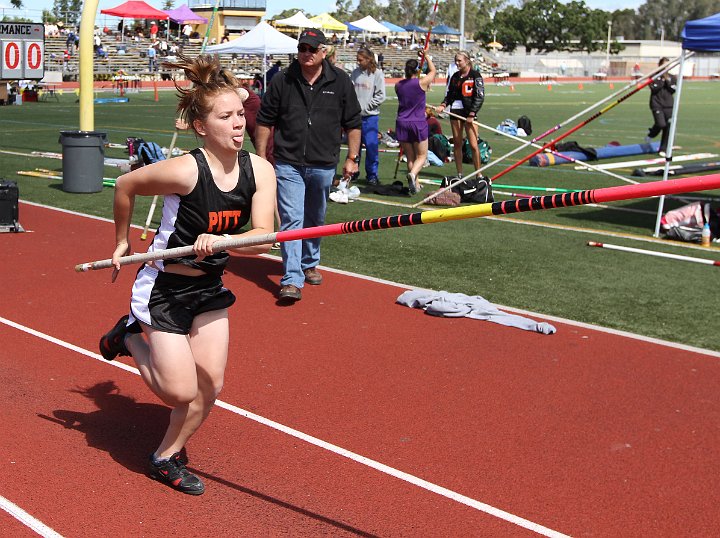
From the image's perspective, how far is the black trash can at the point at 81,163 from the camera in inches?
587

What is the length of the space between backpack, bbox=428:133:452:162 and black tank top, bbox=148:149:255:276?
51.1ft

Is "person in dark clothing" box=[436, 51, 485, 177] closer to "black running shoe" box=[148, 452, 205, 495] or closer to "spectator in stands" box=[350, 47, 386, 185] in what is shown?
"spectator in stands" box=[350, 47, 386, 185]

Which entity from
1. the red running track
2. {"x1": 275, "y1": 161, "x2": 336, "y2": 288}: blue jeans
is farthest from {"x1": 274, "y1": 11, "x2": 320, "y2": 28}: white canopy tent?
the red running track

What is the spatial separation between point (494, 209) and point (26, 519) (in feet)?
8.54

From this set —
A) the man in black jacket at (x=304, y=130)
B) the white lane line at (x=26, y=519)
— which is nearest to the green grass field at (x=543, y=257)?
the man in black jacket at (x=304, y=130)

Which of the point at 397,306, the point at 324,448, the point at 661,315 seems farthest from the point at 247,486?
the point at 661,315

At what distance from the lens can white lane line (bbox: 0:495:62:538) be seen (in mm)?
4445

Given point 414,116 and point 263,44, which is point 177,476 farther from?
point 263,44

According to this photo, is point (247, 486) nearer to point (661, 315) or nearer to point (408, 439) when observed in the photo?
point (408, 439)

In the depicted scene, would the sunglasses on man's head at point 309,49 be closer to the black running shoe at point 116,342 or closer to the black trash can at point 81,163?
the black running shoe at point 116,342

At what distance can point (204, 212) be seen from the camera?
4.78 m

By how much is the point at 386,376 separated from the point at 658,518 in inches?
96.6

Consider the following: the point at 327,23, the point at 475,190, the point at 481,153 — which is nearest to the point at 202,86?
the point at 475,190

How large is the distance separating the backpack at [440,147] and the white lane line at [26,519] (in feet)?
53.1
